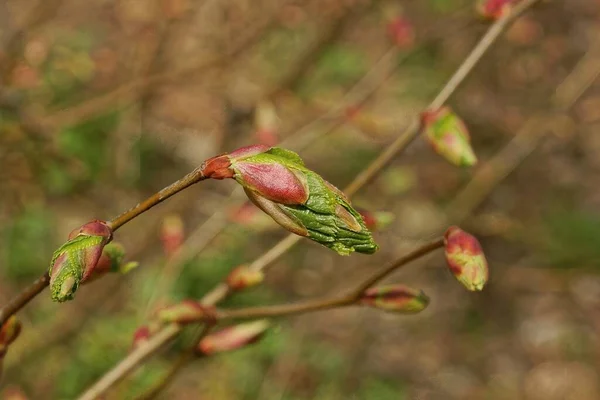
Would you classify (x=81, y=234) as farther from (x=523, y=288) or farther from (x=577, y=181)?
(x=577, y=181)

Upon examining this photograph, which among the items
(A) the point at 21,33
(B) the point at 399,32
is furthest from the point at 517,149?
(A) the point at 21,33

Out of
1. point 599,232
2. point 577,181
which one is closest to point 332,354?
point 599,232

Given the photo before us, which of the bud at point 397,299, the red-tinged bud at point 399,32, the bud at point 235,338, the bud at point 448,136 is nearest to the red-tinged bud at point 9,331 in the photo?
the bud at point 235,338

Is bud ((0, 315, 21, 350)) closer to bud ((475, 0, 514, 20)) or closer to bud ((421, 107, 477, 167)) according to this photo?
bud ((421, 107, 477, 167))

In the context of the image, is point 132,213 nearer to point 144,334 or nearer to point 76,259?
point 76,259

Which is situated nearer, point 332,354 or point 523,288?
point 332,354
